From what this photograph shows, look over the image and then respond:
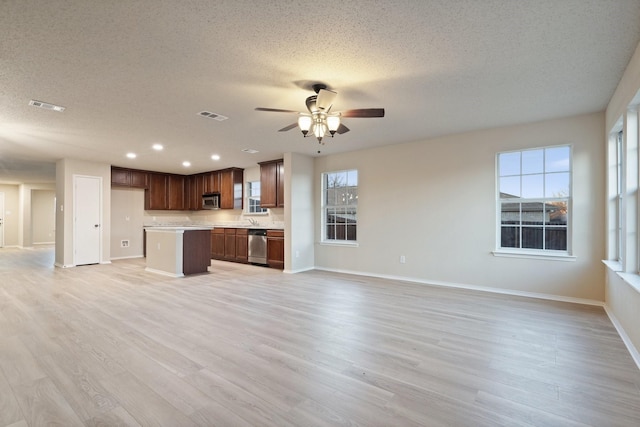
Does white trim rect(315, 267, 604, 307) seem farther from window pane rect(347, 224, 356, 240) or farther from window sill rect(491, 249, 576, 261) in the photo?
window pane rect(347, 224, 356, 240)

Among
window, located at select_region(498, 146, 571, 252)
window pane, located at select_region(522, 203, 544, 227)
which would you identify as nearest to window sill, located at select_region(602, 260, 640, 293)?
window, located at select_region(498, 146, 571, 252)

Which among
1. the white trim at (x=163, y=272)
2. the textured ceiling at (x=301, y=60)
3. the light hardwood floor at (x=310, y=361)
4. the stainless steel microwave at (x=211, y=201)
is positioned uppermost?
the textured ceiling at (x=301, y=60)

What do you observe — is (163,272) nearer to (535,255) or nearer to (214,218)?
(214,218)

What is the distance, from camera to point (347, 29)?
7.30 feet

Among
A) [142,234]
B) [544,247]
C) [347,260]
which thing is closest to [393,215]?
[347,260]

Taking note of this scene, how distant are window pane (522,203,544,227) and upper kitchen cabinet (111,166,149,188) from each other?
8853mm

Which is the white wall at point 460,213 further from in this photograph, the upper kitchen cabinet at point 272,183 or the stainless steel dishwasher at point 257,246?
the stainless steel dishwasher at point 257,246

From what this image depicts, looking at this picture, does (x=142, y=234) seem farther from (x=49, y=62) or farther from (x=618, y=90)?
(x=618, y=90)

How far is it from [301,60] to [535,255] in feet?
13.3

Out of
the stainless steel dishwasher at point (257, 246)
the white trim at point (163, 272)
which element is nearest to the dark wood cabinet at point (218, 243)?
the stainless steel dishwasher at point (257, 246)

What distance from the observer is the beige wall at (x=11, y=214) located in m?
11.6

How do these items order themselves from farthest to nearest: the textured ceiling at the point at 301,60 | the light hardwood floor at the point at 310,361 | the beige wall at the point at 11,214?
the beige wall at the point at 11,214
the textured ceiling at the point at 301,60
the light hardwood floor at the point at 310,361

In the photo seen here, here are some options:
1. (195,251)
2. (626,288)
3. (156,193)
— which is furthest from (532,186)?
(156,193)

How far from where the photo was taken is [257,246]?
732 cm
